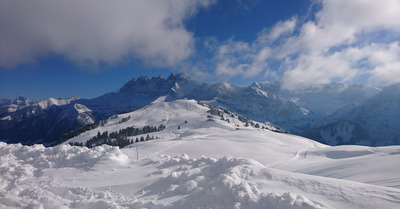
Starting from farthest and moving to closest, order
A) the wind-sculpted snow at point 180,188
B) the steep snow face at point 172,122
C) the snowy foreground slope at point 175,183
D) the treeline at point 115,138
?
the steep snow face at point 172,122
the treeline at point 115,138
the snowy foreground slope at point 175,183
the wind-sculpted snow at point 180,188

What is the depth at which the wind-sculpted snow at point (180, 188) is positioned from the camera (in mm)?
9281

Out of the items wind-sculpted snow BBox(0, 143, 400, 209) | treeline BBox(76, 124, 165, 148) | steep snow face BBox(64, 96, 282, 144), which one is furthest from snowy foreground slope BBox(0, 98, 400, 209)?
steep snow face BBox(64, 96, 282, 144)

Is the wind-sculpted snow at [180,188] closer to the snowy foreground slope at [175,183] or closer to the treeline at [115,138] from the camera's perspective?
the snowy foreground slope at [175,183]

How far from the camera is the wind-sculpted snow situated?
30.5 ft

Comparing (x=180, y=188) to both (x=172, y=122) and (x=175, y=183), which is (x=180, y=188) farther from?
(x=172, y=122)

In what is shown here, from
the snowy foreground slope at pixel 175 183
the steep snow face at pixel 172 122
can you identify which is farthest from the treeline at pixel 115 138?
the snowy foreground slope at pixel 175 183

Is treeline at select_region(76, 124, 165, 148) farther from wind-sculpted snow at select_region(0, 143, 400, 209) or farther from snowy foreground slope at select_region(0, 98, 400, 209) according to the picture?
wind-sculpted snow at select_region(0, 143, 400, 209)

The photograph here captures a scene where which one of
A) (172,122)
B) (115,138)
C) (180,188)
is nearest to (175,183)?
(180,188)

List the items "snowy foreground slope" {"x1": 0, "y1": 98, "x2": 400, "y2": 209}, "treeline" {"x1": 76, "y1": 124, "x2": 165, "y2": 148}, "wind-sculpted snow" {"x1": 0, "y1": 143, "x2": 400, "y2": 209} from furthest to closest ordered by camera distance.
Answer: "treeline" {"x1": 76, "y1": 124, "x2": 165, "y2": 148} → "snowy foreground slope" {"x1": 0, "y1": 98, "x2": 400, "y2": 209} → "wind-sculpted snow" {"x1": 0, "y1": 143, "x2": 400, "y2": 209}

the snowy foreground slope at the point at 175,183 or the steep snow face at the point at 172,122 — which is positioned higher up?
the steep snow face at the point at 172,122

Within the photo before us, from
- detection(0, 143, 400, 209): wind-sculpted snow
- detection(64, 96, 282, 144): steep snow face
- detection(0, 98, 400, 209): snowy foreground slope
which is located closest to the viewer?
detection(0, 143, 400, 209): wind-sculpted snow

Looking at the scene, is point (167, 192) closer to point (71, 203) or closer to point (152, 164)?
point (71, 203)

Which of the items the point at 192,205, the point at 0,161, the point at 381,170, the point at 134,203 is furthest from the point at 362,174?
the point at 0,161

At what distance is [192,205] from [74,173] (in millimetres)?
10694
